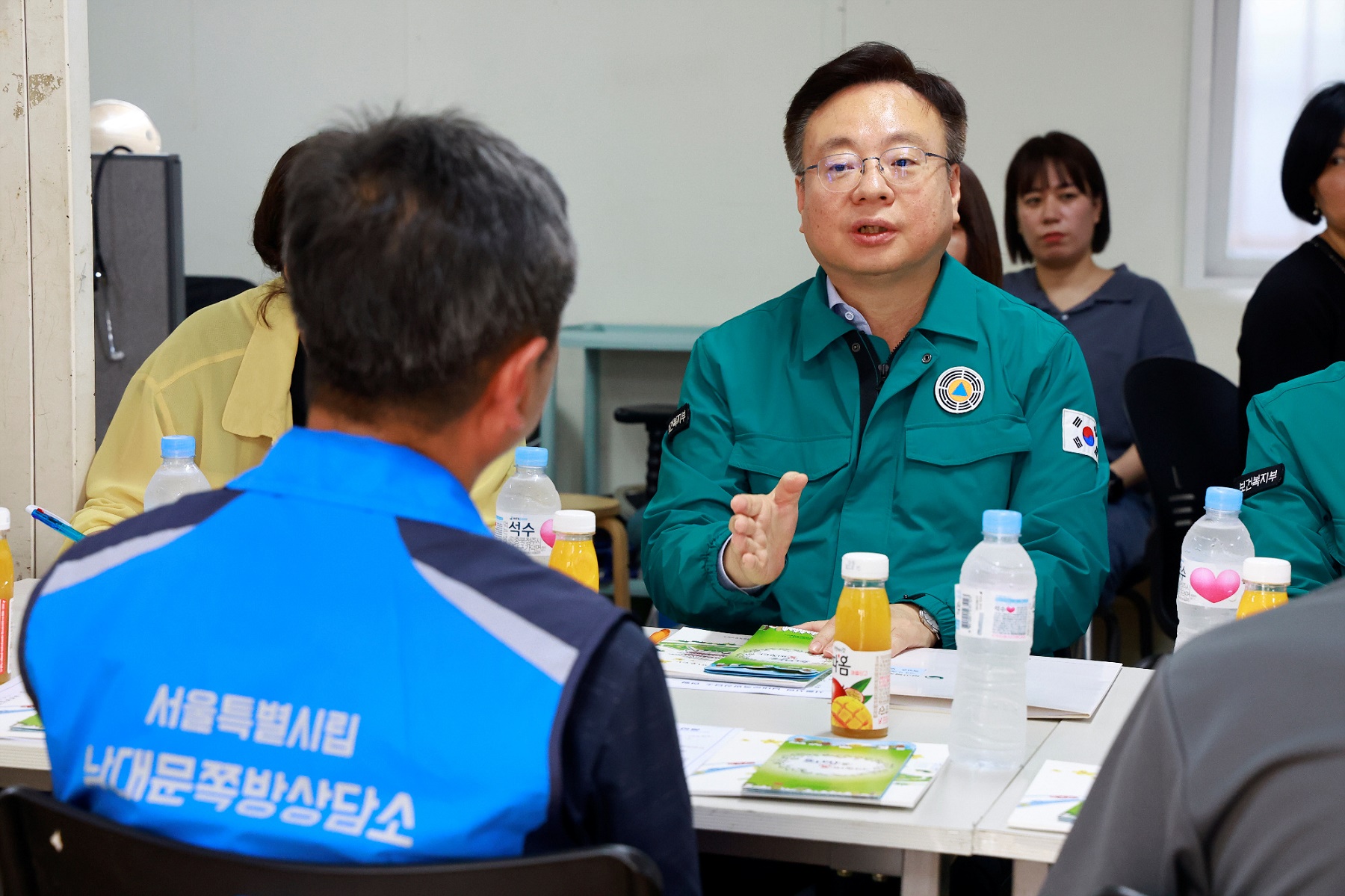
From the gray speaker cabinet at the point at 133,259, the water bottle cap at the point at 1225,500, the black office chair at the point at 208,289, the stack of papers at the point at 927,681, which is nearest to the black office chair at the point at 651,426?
the black office chair at the point at 208,289

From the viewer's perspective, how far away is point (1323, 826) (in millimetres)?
608

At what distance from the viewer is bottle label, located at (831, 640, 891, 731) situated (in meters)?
1.35

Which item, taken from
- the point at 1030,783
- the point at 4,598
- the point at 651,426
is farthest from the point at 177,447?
the point at 651,426

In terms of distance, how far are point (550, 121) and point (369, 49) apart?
2.63 feet

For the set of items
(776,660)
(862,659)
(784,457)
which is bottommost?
(776,660)

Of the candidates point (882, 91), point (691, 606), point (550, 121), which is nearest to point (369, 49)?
point (550, 121)

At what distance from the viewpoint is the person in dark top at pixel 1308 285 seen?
9.14ft

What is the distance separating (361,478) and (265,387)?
139 cm

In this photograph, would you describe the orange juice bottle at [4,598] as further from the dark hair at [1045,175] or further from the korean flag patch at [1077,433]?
the dark hair at [1045,175]

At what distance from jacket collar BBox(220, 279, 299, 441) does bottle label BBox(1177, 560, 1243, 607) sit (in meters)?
1.42

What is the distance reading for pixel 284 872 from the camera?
2.49ft

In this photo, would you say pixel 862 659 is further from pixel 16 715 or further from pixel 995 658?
pixel 16 715

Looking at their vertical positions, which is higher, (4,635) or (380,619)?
(380,619)

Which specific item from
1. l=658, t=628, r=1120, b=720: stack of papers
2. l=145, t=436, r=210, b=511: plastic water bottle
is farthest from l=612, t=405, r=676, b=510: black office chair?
l=658, t=628, r=1120, b=720: stack of papers
